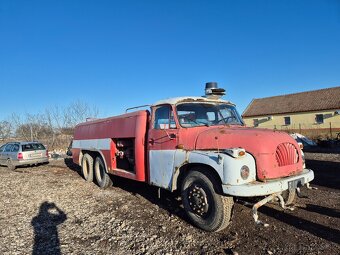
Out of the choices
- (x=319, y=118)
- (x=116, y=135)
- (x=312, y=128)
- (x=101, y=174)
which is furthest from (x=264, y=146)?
(x=319, y=118)

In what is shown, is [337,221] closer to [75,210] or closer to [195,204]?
[195,204]

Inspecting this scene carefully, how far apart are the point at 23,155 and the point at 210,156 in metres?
13.3

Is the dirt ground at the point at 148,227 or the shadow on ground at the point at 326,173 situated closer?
the dirt ground at the point at 148,227

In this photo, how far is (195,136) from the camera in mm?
5422

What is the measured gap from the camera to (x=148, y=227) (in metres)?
5.39

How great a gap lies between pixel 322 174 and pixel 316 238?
18.6ft

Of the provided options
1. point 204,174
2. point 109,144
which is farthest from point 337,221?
point 109,144

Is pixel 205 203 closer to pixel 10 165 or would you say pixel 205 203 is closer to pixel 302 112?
pixel 10 165

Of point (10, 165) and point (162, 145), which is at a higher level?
point (162, 145)

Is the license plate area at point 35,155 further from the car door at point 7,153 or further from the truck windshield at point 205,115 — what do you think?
the truck windshield at point 205,115

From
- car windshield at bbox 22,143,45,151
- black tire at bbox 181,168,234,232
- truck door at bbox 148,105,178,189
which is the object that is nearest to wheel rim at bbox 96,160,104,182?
truck door at bbox 148,105,178,189

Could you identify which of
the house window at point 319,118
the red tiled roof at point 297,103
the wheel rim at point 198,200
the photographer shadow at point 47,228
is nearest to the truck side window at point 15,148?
the photographer shadow at point 47,228

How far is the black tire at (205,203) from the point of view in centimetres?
472

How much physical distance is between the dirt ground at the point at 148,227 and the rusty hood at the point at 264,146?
968 millimetres
